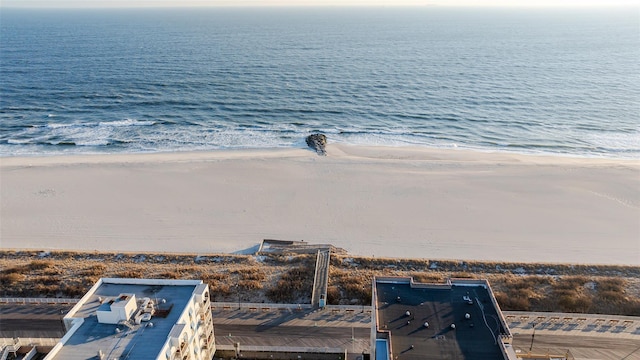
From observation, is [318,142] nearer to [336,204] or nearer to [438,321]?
[336,204]

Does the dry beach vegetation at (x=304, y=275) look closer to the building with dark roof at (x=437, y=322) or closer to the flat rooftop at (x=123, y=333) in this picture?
the building with dark roof at (x=437, y=322)

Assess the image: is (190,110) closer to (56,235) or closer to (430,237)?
(56,235)

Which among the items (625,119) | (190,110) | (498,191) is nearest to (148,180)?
(190,110)

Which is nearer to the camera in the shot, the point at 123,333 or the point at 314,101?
the point at 123,333

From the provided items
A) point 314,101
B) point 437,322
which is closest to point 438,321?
point 437,322

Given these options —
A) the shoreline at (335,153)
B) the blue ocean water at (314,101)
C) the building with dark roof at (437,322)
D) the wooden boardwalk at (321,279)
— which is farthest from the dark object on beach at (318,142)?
the building with dark roof at (437,322)
